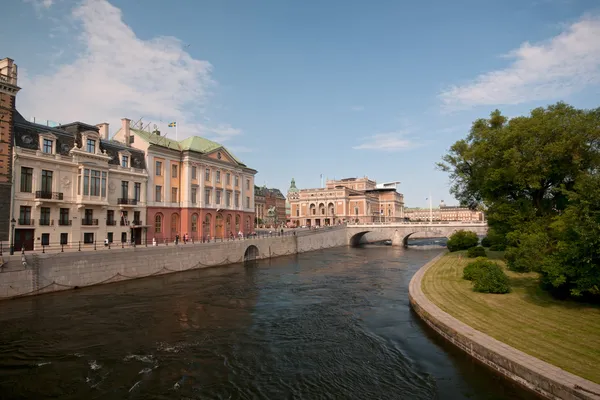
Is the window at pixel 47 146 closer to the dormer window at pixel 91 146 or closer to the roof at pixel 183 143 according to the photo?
the dormer window at pixel 91 146

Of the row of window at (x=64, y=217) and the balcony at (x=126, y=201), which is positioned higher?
the balcony at (x=126, y=201)

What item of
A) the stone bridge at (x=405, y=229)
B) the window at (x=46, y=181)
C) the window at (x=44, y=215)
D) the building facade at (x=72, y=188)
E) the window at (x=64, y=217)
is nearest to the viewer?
the building facade at (x=72, y=188)

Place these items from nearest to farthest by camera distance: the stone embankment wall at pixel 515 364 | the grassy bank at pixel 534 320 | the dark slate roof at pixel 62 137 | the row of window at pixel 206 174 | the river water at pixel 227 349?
the stone embankment wall at pixel 515 364, the grassy bank at pixel 534 320, the river water at pixel 227 349, the dark slate roof at pixel 62 137, the row of window at pixel 206 174

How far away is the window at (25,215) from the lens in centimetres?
3338

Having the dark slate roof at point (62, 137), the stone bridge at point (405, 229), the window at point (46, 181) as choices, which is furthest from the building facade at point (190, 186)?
the stone bridge at point (405, 229)

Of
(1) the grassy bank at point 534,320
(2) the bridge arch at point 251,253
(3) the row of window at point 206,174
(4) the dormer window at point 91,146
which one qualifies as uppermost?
(4) the dormer window at point 91,146

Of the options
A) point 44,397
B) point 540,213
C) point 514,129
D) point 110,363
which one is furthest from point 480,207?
point 44,397

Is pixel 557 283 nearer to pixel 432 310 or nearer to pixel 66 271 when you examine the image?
pixel 432 310

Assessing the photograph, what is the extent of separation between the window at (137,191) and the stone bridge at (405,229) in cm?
6108

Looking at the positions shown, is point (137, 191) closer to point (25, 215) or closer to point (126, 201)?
point (126, 201)

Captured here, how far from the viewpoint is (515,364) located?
42.0 ft

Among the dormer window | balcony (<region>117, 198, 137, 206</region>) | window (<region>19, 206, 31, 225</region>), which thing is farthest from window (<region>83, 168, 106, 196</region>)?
window (<region>19, 206, 31, 225</region>)

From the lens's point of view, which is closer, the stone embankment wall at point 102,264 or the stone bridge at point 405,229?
the stone embankment wall at point 102,264

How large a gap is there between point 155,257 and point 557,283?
113 ft
